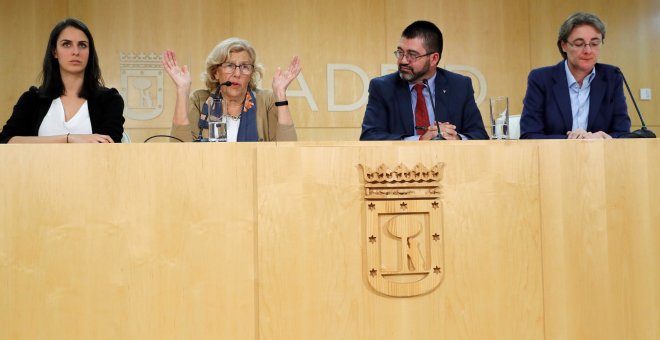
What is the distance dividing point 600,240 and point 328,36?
4.19m

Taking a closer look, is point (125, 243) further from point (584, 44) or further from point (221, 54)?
point (584, 44)

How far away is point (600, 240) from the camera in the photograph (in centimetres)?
209

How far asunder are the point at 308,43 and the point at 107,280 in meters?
4.26

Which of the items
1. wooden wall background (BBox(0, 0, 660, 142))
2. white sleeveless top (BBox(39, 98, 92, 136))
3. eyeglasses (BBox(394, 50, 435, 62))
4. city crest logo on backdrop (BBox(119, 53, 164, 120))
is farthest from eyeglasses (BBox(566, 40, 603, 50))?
city crest logo on backdrop (BBox(119, 53, 164, 120))

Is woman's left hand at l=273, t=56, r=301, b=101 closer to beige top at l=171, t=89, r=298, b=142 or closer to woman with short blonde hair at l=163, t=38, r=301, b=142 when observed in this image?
woman with short blonde hair at l=163, t=38, r=301, b=142

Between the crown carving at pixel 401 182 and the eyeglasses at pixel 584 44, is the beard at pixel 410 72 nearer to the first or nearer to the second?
the eyeglasses at pixel 584 44

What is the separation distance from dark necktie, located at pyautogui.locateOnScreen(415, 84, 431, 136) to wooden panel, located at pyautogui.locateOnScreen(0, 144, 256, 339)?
1.26 m

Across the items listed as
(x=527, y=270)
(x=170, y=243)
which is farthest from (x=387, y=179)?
(x=170, y=243)

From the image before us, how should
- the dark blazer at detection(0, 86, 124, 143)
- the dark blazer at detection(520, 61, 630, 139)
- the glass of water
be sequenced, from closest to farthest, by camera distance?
the glass of water, the dark blazer at detection(0, 86, 124, 143), the dark blazer at detection(520, 61, 630, 139)

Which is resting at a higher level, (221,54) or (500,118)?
(221,54)

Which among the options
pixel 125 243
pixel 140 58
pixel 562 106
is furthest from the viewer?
pixel 140 58

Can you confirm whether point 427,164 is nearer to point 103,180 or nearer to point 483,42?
point 103,180

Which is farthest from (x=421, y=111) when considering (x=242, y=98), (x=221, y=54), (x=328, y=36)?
(x=328, y=36)

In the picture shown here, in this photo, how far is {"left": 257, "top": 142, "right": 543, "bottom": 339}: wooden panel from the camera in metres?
1.97
